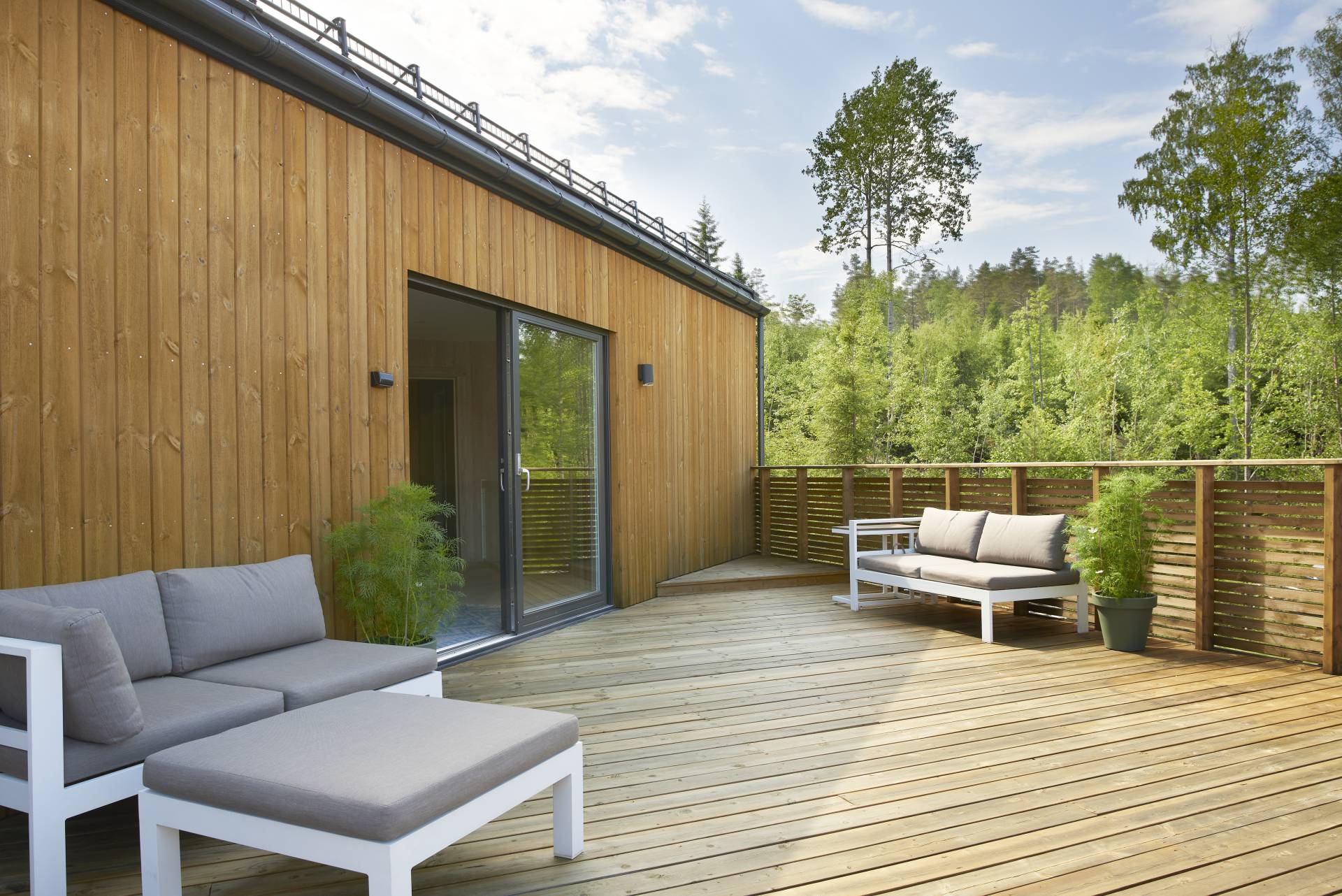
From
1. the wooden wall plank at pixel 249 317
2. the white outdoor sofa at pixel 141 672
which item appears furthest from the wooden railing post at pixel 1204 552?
the wooden wall plank at pixel 249 317

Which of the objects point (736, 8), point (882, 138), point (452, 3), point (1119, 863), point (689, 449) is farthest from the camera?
point (882, 138)

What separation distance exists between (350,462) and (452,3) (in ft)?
15.3

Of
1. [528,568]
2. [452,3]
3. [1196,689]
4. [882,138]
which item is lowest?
[1196,689]

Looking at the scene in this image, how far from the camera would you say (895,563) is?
5.63 m

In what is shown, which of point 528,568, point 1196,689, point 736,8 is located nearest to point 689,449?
point 528,568

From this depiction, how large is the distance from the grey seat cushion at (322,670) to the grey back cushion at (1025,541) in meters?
3.74

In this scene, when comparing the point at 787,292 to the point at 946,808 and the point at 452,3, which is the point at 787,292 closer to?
the point at 452,3

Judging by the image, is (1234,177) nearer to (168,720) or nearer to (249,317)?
(249,317)

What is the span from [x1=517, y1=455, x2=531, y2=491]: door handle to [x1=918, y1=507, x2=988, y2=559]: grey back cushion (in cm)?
287

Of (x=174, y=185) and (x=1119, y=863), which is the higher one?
(x=174, y=185)

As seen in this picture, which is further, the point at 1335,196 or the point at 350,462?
the point at 1335,196

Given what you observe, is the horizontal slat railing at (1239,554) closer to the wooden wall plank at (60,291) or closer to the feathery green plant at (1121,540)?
A: the feathery green plant at (1121,540)

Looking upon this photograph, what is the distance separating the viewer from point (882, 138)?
15.7 meters

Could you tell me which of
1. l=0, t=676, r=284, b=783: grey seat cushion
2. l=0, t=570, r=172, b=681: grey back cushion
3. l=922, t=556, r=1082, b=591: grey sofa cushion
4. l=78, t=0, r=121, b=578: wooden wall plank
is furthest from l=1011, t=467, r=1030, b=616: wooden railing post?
l=78, t=0, r=121, b=578: wooden wall plank
